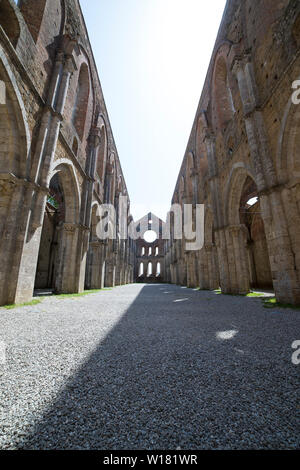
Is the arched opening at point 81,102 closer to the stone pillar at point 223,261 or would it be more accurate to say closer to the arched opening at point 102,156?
the arched opening at point 102,156

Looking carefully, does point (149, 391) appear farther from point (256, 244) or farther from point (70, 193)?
point (256, 244)

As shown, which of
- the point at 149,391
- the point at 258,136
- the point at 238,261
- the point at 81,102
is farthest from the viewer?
the point at 81,102

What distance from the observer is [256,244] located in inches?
694

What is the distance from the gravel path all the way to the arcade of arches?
384 cm

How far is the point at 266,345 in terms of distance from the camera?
7.59ft

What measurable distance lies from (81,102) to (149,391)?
1454 centimetres

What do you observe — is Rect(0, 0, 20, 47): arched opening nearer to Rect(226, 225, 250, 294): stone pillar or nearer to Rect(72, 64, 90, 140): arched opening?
Rect(72, 64, 90, 140): arched opening

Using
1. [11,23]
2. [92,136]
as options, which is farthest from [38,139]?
[92,136]

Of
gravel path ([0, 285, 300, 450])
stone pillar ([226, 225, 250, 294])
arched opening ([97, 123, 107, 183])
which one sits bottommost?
gravel path ([0, 285, 300, 450])

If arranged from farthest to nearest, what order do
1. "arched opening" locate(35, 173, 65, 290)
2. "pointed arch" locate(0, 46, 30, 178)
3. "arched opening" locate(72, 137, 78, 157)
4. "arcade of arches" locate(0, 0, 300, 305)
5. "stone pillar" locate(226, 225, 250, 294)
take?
"arched opening" locate(35, 173, 65, 290), "arched opening" locate(72, 137, 78, 157), "stone pillar" locate(226, 225, 250, 294), "arcade of arches" locate(0, 0, 300, 305), "pointed arch" locate(0, 46, 30, 178)

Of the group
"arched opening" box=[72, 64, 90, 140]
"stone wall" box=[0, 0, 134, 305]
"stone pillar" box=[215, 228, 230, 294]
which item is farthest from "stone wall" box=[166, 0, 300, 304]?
"arched opening" box=[72, 64, 90, 140]

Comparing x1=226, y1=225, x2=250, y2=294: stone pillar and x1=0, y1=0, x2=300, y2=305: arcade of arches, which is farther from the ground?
x1=0, y1=0, x2=300, y2=305: arcade of arches

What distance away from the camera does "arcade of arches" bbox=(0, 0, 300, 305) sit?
549 centimetres
